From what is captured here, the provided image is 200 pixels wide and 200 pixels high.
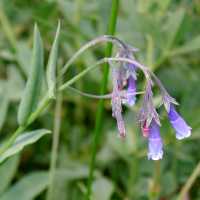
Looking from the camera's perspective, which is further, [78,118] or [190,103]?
[78,118]

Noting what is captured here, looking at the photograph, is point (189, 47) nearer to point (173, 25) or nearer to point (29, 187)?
point (173, 25)

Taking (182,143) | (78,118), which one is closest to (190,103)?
(182,143)

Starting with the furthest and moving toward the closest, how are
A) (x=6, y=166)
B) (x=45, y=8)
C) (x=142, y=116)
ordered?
(x=45, y=8) < (x=6, y=166) < (x=142, y=116)

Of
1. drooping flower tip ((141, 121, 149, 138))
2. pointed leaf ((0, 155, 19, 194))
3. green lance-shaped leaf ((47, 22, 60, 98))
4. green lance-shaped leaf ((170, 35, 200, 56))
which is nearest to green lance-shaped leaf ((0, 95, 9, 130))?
pointed leaf ((0, 155, 19, 194))

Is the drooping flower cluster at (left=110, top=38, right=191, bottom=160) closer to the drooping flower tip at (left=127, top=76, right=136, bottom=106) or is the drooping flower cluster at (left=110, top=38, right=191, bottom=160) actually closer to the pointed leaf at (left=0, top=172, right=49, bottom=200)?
the drooping flower tip at (left=127, top=76, right=136, bottom=106)

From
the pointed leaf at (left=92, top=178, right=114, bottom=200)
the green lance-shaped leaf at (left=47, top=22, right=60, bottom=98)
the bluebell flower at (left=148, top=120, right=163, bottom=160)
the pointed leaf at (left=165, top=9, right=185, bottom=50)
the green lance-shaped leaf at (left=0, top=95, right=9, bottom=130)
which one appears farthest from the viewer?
the pointed leaf at (left=165, top=9, right=185, bottom=50)

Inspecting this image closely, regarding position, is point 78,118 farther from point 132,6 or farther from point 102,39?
point 102,39

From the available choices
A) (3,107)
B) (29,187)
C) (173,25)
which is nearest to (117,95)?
(3,107)
